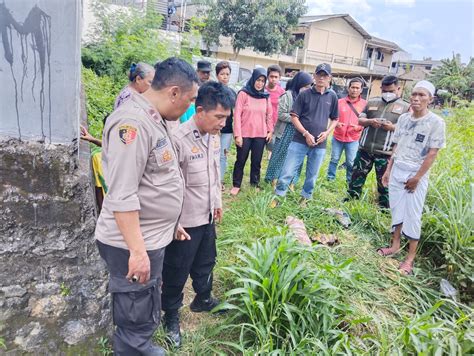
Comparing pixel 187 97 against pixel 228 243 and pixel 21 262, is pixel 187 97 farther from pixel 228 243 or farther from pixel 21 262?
pixel 228 243

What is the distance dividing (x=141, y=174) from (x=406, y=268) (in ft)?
8.87

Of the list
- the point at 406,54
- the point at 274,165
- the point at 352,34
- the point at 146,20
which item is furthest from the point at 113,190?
the point at 406,54

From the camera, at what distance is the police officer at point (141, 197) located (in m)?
1.40

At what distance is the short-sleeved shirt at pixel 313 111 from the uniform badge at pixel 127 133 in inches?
119

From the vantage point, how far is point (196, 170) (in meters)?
2.06

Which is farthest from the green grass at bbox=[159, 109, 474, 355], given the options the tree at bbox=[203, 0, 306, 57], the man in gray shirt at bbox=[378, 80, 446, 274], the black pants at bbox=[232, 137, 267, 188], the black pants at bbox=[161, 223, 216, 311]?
the tree at bbox=[203, 0, 306, 57]

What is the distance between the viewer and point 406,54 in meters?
46.3

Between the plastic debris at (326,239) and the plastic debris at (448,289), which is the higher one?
the plastic debris at (326,239)

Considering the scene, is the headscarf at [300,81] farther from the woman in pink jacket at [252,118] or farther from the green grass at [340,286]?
the green grass at [340,286]

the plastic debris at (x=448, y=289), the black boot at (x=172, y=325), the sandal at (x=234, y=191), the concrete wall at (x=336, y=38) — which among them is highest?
the concrete wall at (x=336, y=38)

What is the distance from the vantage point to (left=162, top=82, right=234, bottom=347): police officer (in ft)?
6.51

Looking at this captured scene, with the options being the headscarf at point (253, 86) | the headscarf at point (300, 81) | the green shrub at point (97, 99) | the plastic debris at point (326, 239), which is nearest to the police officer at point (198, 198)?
the plastic debris at point (326, 239)

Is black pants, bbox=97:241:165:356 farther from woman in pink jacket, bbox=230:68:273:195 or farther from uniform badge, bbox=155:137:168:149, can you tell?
woman in pink jacket, bbox=230:68:273:195

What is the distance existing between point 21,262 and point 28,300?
8.1 inches
